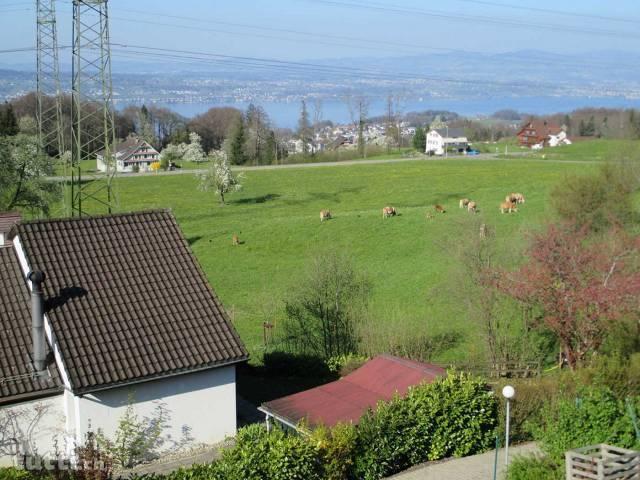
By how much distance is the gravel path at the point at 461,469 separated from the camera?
565 inches

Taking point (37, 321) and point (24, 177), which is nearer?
point (37, 321)

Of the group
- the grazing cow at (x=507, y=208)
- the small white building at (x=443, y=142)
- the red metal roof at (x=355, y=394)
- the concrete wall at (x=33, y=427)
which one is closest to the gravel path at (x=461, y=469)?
the red metal roof at (x=355, y=394)

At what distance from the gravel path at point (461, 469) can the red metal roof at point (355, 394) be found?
1.56 metres

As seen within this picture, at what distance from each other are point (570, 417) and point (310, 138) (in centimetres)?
10298

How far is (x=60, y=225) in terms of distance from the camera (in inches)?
701

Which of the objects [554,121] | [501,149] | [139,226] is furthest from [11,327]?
[554,121]

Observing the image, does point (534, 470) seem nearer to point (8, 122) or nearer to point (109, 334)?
point (109, 334)

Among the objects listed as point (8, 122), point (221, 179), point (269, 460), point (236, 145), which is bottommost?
point (269, 460)

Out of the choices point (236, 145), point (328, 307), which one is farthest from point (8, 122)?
point (328, 307)

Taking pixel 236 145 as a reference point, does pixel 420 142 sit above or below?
above

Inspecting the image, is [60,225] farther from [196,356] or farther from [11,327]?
[196,356]

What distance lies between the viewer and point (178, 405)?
53.5ft

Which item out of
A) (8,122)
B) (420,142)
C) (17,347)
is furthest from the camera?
(420,142)

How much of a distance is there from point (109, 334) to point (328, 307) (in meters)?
10.9
